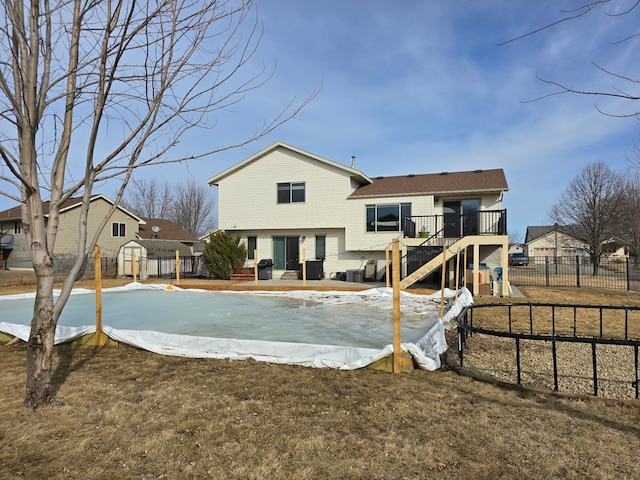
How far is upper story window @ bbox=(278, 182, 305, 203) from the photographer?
19953 mm

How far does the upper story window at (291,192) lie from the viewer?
65.5ft

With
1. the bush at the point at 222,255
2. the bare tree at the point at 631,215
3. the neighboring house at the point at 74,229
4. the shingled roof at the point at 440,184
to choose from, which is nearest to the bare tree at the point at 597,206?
the bare tree at the point at 631,215

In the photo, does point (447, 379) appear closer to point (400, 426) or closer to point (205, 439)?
point (400, 426)

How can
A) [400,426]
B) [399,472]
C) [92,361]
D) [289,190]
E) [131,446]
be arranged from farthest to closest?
[289,190] < [92,361] < [400,426] < [131,446] < [399,472]

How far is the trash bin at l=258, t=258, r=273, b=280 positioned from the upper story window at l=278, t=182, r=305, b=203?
316 centimetres

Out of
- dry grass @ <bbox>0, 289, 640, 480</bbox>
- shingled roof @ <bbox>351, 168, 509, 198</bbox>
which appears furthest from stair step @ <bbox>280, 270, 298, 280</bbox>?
dry grass @ <bbox>0, 289, 640, 480</bbox>

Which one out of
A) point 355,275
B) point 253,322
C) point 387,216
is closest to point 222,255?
point 355,275

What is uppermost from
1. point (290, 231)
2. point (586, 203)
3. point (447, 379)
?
point (586, 203)

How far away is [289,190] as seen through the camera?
66.0ft

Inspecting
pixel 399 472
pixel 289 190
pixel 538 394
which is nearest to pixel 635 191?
pixel 289 190

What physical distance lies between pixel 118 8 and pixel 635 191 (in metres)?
34.0

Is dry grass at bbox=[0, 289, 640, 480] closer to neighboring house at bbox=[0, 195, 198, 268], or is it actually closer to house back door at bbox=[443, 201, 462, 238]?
house back door at bbox=[443, 201, 462, 238]

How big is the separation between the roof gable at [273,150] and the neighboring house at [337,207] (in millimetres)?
48

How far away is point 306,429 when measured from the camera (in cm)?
316
